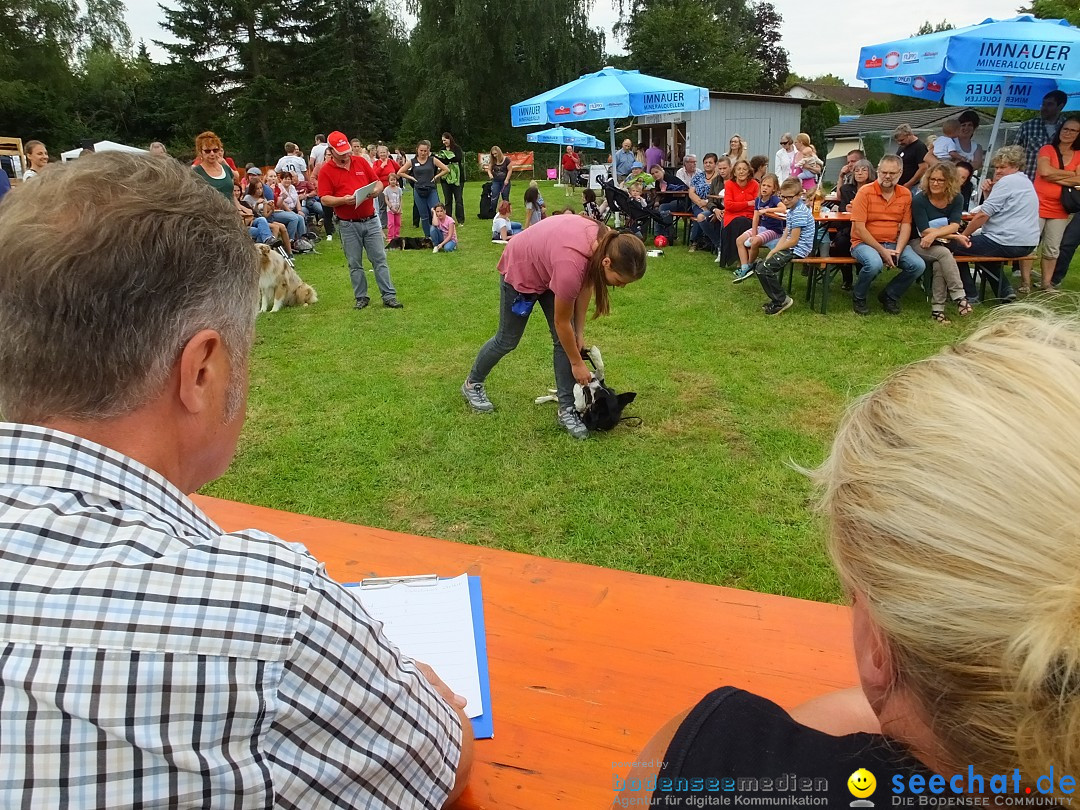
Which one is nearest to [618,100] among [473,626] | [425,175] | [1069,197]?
[425,175]

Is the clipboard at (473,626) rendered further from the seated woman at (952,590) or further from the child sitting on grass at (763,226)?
the child sitting on grass at (763,226)

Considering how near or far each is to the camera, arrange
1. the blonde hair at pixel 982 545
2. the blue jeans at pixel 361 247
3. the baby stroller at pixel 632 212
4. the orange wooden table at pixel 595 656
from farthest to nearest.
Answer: the baby stroller at pixel 632 212, the blue jeans at pixel 361 247, the orange wooden table at pixel 595 656, the blonde hair at pixel 982 545

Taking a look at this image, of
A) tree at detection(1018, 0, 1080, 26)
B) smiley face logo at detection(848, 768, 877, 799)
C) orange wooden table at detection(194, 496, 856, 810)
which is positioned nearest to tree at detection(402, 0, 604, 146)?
tree at detection(1018, 0, 1080, 26)

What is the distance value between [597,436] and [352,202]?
410 centimetres

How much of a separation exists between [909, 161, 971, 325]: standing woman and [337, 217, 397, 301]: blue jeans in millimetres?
5537

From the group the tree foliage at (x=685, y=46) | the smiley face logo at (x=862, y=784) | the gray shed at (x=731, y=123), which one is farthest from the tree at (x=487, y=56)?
the smiley face logo at (x=862, y=784)

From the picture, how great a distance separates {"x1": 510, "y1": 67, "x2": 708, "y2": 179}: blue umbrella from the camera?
1163 centimetres

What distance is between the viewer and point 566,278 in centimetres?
374

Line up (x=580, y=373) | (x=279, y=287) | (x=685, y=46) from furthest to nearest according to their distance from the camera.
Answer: (x=685, y=46) < (x=279, y=287) < (x=580, y=373)

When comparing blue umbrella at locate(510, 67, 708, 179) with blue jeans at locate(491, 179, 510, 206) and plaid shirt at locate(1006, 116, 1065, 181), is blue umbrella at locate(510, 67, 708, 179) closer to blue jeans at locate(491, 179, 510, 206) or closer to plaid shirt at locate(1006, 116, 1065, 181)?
blue jeans at locate(491, 179, 510, 206)

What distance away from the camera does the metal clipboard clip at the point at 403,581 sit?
152 centimetres

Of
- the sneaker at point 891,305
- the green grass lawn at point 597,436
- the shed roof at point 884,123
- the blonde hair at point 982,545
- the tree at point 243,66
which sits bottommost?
the green grass lawn at point 597,436

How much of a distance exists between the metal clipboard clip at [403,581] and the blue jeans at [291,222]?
36.5ft

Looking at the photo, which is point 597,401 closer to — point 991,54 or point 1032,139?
point 991,54
